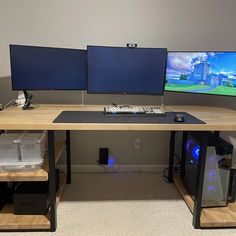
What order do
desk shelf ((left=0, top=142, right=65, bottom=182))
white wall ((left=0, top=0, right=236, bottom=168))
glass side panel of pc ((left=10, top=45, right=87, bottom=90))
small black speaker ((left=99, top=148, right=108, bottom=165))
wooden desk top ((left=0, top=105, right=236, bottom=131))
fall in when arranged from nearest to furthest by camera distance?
1. wooden desk top ((left=0, top=105, right=236, bottom=131))
2. desk shelf ((left=0, top=142, right=65, bottom=182))
3. glass side panel of pc ((left=10, top=45, right=87, bottom=90))
4. white wall ((left=0, top=0, right=236, bottom=168))
5. small black speaker ((left=99, top=148, right=108, bottom=165))

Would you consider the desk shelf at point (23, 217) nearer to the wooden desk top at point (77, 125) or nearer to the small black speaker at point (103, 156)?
the wooden desk top at point (77, 125)

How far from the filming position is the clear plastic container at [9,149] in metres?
1.70

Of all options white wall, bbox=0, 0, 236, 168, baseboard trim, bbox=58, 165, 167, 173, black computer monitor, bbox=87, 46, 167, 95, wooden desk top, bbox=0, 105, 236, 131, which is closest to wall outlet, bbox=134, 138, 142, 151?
baseboard trim, bbox=58, 165, 167, 173

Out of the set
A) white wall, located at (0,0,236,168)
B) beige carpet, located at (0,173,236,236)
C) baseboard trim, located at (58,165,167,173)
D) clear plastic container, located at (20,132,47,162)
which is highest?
white wall, located at (0,0,236,168)

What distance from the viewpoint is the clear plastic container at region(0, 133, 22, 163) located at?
5.57ft

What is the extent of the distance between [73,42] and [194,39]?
1.19 meters

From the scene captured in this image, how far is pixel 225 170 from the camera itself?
1921mm

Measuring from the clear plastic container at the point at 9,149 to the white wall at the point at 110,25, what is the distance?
0.81 m

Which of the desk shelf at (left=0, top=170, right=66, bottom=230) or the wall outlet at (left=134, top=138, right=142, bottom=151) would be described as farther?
the wall outlet at (left=134, top=138, right=142, bottom=151)

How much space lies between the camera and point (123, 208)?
6.67 ft

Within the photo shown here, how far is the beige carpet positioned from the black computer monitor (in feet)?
3.06

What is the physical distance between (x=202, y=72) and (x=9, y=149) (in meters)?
1.64

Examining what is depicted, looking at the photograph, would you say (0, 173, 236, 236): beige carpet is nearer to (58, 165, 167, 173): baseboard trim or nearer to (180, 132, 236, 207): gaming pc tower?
(58, 165, 167, 173): baseboard trim

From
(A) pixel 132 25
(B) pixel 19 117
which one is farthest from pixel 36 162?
(A) pixel 132 25
